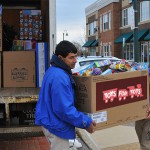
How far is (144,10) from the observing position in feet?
115

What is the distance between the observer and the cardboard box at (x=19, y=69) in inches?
223

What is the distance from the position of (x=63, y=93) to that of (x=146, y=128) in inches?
85.7

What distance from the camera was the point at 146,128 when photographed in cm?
512

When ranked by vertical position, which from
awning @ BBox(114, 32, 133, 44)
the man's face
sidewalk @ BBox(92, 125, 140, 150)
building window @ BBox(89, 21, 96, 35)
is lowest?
sidewalk @ BBox(92, 125, 140, 150)

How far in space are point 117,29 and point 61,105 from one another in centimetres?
4026

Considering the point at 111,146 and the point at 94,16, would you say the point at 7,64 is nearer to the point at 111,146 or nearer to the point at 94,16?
the point at 111,146

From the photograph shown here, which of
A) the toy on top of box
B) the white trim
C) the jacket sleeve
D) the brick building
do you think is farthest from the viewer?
the white trim

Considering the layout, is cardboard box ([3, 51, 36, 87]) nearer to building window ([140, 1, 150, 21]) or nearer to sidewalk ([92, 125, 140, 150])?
sidewalk ([92, 125, 140, 150])

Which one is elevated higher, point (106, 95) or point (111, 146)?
point (106, 95)

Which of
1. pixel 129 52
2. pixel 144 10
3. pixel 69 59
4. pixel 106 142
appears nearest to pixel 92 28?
pixel 129 52

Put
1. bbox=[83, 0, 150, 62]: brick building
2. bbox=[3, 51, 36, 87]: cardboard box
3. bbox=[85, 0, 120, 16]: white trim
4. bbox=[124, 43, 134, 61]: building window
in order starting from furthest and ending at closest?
bbox=[85, 0, 120, 16]: white trim, bbox=[124, 43, 134, 61]: building window, bbox=[83, 0, 150, 62]: brick building, bbox=[3, 51, 36, 87]: cardboard box

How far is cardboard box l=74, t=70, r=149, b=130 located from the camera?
141 inches

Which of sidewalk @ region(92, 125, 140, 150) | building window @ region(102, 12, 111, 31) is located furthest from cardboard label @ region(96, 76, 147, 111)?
building window @ region(102, 12, 111, 31)

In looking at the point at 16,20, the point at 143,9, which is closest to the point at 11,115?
the point at 16,20
